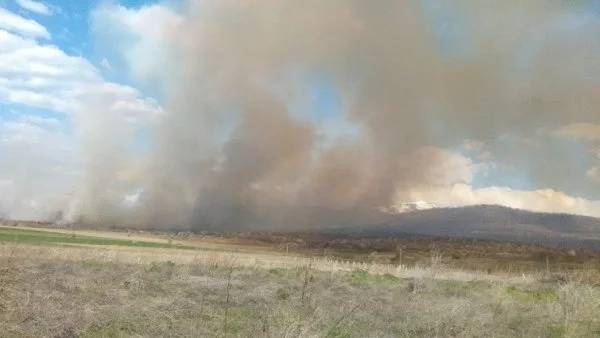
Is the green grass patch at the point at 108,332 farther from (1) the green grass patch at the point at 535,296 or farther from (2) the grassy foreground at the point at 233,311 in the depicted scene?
(1) the green grass patch at the point at 535,296

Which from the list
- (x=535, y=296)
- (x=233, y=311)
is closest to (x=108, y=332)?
(x=233, y=311)

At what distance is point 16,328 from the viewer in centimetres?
1058

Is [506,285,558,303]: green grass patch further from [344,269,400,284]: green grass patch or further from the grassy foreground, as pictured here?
[344,269,400,284]: green grass patch

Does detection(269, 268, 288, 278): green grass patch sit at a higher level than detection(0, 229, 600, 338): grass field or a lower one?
higher

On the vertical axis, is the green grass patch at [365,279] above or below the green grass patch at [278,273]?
below

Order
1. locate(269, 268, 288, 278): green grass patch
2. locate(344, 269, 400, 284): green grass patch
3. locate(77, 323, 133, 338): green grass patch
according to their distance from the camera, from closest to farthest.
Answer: locate(77, 323, 133, 338): green grass patch < locate(269, 268, 288, 278): green grass patch < locate(344, 269, 400, 284): green grass patch

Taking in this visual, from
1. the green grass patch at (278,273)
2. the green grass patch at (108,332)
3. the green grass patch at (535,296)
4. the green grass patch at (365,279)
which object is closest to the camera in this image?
the green grass patch at (108,332)

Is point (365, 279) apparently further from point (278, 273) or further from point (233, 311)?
point (233, 311)

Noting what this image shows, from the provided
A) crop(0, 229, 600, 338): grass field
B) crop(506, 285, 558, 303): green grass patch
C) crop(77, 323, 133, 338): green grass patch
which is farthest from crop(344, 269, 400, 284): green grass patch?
crop(77, 323, 133, 338): green grass patch

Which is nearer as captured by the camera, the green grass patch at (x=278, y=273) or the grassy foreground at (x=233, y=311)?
the grassy foreground at (x=233, y=311)

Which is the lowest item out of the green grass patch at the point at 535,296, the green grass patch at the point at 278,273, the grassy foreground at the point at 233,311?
the green grass patch at the point at 535,296

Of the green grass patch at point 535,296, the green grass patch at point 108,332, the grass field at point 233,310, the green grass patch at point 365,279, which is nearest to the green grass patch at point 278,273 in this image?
the green grass patch at point 365,279

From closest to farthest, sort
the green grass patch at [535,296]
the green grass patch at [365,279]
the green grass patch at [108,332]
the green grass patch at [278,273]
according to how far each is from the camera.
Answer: the green grass patch at [108,332]
the green grass patch at [535,296]
the green grass patch at [278,273]
the green grass patch at [365,279]

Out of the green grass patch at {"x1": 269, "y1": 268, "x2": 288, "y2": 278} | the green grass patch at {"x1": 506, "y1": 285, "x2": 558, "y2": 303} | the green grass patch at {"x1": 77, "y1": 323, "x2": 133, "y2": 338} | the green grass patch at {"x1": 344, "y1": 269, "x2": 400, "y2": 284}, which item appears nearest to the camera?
the green grass patch at {"x1": 77, "y1": 323, "x2": 133, "y2": 338}
